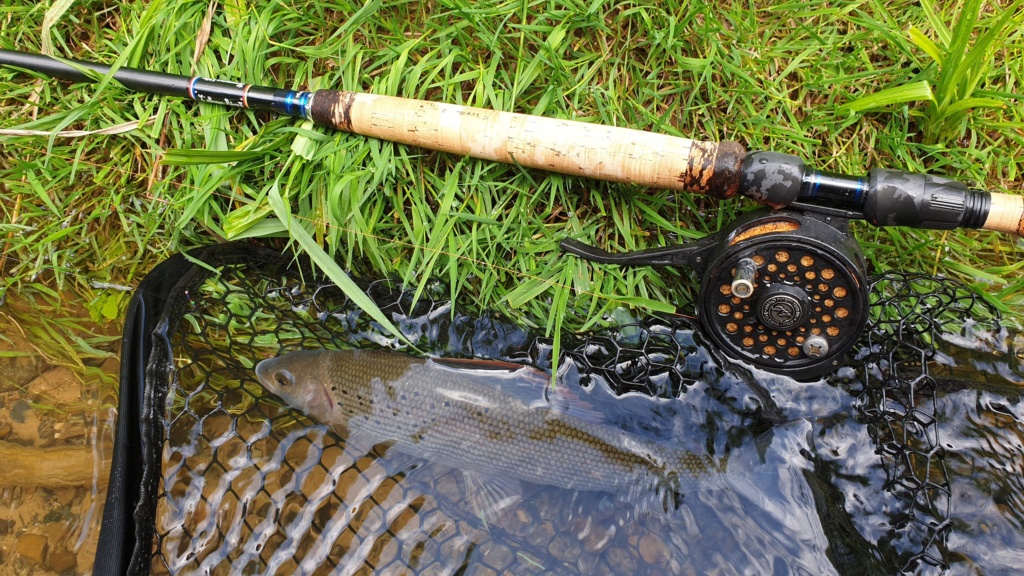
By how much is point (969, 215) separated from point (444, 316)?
5.70ft

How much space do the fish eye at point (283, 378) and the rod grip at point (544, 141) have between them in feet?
3.04

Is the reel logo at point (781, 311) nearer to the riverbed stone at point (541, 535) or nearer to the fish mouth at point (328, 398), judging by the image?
the riverbed stone at point (541, 535)

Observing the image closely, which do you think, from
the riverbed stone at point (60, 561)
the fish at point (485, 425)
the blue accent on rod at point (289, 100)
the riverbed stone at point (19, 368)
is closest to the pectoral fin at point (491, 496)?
the fish at point (485, 425)

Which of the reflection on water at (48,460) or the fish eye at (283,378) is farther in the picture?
the reflection on water at (48,460)

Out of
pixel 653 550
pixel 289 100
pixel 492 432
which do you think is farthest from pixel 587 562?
pixel 289 100

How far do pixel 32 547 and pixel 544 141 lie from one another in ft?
8.46

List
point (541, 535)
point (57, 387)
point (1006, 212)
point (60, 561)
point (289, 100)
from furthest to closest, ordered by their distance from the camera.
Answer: point (57, 387) < point (60, 561) < point (541, 535) < point (289, 100) < point (1006, 212)

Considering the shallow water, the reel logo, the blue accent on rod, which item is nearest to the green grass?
the blue accent on rod

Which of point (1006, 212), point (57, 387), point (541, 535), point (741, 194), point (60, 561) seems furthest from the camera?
point (57, 387)

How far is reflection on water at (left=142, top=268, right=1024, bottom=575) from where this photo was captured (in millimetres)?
2225

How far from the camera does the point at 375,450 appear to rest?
2443 mm

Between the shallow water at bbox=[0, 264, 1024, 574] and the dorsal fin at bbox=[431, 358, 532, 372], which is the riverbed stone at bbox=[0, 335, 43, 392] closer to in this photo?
the shallow water at bbox=[0, 264, 1024, 574]

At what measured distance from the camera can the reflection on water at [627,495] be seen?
2225 mm

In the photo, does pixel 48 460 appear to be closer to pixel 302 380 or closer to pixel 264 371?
pixel 264 371
